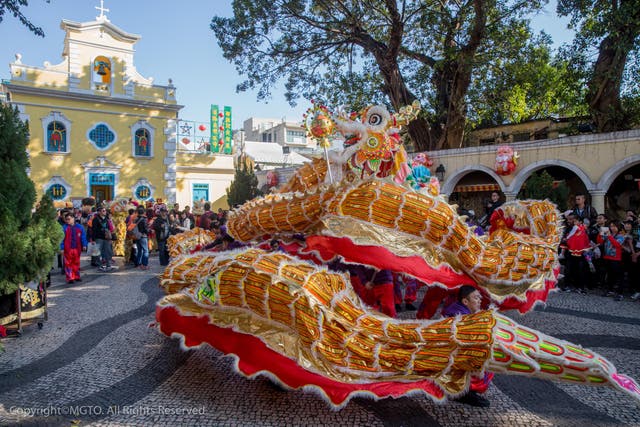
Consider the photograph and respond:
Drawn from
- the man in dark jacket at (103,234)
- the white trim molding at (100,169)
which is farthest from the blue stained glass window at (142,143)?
the man in dark jacket at (103,234)

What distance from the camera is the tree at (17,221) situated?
402 cm

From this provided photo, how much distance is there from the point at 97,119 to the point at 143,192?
3825 millimetres

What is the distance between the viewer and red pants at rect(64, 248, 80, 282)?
7.83 meters

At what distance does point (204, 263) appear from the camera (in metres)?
3.41

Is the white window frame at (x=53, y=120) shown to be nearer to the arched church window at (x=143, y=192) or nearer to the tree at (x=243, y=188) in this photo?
the arched church window at (x=143, y=192)

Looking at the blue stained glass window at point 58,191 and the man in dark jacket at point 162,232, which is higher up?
the blue stained glass window at point 58,191

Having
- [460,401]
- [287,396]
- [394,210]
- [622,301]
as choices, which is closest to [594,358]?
[460,401]

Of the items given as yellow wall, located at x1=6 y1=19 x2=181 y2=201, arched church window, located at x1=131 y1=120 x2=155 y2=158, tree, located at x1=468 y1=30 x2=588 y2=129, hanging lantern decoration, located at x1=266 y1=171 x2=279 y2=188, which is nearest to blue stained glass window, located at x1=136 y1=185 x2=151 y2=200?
yellow wall, located at x1=6 y1=19 x2=181 y2=201

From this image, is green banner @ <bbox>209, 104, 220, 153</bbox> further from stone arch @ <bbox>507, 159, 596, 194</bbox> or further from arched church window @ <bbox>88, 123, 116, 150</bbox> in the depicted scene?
stone arch @ <bbox>507, 159, 596, 194</bbox>

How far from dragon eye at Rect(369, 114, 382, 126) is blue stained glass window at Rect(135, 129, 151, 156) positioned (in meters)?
19.7

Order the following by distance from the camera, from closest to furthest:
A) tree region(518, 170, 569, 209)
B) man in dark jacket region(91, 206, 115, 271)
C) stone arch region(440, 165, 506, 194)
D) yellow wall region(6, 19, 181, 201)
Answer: man in dark jacket region(91, 206, 115, 271) < tree region(518, 170, 569, 209) < stone arch region(440, 165, 506, 194) < yellow wall region(6, 19, 181, 201)

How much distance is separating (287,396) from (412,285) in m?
2.27

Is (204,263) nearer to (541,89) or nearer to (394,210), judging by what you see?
(394,210)

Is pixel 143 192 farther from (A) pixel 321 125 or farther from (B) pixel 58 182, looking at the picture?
(A) pixel 321 125
